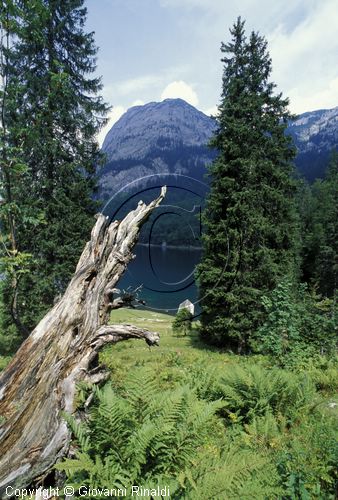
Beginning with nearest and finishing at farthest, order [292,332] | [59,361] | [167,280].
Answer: [59,361], [292,332], [167,280]

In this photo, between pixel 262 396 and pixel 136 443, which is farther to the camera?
pixel 262 396

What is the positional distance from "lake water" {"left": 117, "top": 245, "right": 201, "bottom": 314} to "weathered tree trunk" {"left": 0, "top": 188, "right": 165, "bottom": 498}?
2.14ft

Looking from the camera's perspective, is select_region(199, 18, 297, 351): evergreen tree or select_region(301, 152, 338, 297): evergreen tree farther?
select_region(301, 152, 338, 297): evergreen tree

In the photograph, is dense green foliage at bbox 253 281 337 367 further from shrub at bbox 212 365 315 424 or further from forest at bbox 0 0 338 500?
shrub at bbox 212 365 315 424

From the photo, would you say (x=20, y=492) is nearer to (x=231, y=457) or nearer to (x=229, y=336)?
(x=231, y=457)

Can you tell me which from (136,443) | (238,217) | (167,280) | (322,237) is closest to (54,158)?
(238,217)

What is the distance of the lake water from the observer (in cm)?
793

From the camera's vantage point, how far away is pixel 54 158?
57.9ft

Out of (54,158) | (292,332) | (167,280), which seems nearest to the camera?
(292,332)

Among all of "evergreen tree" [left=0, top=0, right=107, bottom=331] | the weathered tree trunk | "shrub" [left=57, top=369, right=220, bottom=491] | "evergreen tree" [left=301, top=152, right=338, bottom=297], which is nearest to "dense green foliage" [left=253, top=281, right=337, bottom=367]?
the weathered tree trunk

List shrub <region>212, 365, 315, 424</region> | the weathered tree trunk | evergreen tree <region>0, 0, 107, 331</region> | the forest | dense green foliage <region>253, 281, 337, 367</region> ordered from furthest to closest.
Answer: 1. evergreen tree <region>0, 0, 107, 331</region>
2. dense green foliage <region>253, 281, 337, 367</region>
3. shrub <region>212, 365, 315, 424</region>
4. the weathered tree trunk
5. the forest

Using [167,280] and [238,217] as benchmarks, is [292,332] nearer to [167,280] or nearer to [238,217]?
[238,217]

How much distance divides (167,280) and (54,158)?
29730 millimetres

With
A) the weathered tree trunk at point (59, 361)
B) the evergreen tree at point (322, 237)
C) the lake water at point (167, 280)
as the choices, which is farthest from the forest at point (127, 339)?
the evergreen tree at point (322, 237)
